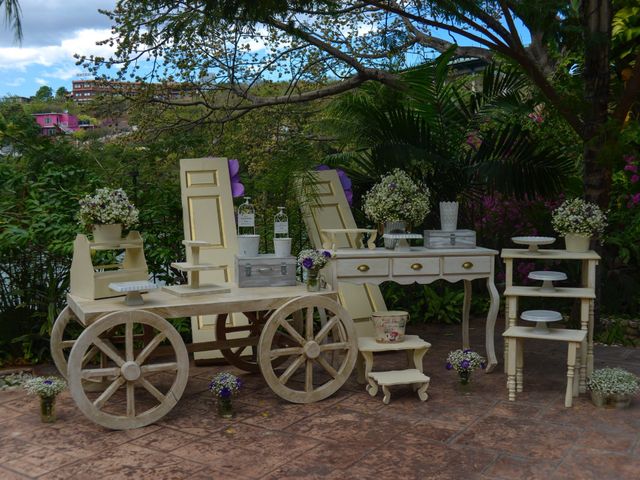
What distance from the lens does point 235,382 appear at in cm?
452

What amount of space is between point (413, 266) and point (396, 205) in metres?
0.53

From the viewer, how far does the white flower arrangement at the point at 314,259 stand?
4.87 meters

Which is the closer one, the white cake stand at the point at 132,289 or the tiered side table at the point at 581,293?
the white cake stand at the point at 132,289

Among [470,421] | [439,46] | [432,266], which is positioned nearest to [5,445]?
[470,421]

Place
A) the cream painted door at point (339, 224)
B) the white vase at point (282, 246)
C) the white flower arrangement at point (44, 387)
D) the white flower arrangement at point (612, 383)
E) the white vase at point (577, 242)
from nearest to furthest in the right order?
the white flower arrangement at point (44, 387), the white flower arrangement at point (612, 383), the white vase at point (282, 246), the white vase at point (577, 242), the cream painted door at point (339, 224)

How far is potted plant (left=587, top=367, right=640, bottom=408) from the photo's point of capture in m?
4.55

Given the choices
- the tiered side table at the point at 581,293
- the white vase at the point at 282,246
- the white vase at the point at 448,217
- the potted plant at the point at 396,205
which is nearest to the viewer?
the tiered side table at the point at 581,293

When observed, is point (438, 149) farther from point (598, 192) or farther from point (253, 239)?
point (253, 239)

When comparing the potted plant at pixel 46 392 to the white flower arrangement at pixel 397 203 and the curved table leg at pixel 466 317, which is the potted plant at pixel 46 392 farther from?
the curved table leg at pixel 466 317

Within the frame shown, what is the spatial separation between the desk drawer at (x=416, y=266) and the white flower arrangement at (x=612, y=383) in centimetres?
132

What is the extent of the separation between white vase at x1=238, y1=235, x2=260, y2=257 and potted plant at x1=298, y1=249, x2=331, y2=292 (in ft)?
1.25

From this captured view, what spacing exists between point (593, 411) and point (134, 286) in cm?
306

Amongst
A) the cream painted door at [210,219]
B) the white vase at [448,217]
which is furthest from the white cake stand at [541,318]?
the cream painted door at [210,219]

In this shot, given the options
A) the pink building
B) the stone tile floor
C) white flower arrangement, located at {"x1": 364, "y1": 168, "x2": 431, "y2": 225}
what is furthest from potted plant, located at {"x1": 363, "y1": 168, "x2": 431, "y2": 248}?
the pink building
